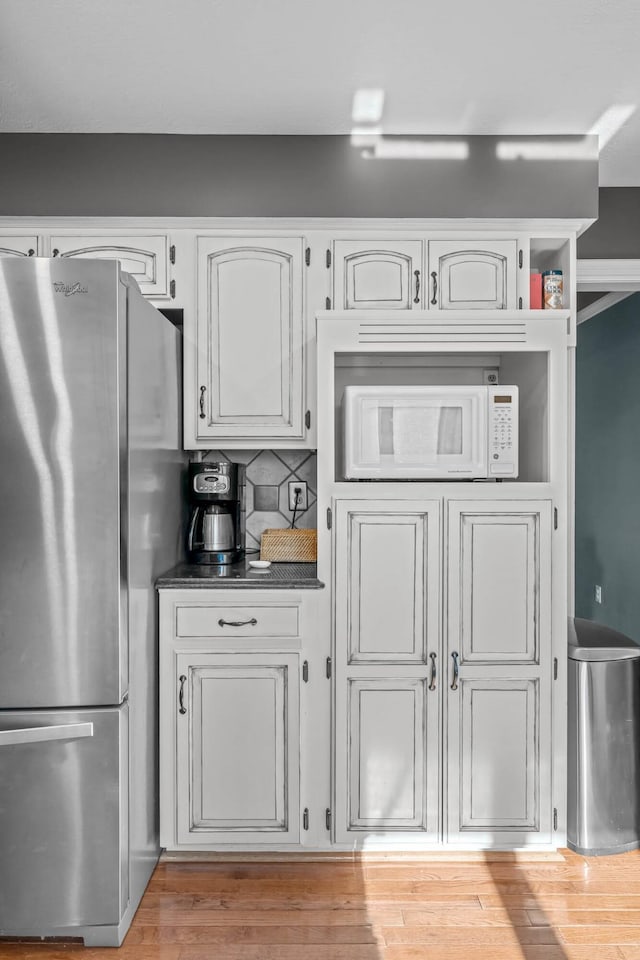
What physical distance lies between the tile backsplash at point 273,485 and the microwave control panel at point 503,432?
886 millimetres

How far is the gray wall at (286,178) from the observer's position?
2592 millimetres

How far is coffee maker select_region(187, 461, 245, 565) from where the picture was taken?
104 inches

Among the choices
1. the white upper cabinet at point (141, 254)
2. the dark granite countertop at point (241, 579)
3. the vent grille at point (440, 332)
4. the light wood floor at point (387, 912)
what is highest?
the white upper cabinet at point (141, 254)

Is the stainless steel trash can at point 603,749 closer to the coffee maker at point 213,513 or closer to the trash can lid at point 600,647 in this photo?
the trash can lid at point 600,647

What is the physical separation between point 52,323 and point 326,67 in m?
1.23

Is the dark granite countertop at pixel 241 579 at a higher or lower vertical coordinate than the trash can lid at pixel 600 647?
higher

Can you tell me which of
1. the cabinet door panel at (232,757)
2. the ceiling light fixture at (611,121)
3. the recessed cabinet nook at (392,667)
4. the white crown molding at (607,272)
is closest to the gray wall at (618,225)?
the white crown molding at (607,272)

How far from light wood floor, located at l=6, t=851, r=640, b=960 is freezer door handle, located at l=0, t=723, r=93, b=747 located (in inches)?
23.9

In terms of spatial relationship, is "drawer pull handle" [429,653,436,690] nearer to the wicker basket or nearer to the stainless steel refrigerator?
the wicker basket

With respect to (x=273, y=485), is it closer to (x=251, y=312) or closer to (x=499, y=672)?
(x=251, y=312)

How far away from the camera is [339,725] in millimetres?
2326

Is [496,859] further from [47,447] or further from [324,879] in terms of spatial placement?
[47,447]

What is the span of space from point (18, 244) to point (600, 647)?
2696 millimetres

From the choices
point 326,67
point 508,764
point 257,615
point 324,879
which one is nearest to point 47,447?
point 257,615
